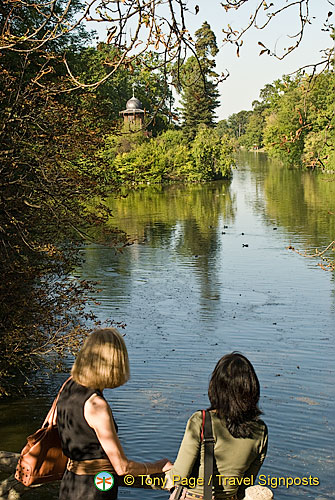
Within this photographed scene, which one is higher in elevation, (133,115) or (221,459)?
(133,115)

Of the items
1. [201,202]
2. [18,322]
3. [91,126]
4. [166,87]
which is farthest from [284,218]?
[166,87]

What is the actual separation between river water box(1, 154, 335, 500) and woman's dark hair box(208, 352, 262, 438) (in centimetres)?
471

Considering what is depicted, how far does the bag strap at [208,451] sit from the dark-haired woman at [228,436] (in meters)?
0.02

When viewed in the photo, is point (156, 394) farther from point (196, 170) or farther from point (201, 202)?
point (196, 170)

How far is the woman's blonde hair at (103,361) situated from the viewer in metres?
2.72

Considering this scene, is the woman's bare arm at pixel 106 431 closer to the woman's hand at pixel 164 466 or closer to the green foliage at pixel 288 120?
the woman's hand at pixel 164 466

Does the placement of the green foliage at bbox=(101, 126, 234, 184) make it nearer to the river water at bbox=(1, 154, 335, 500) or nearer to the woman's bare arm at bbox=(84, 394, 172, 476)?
the river water at bbox=(1, 154, 335, 500)

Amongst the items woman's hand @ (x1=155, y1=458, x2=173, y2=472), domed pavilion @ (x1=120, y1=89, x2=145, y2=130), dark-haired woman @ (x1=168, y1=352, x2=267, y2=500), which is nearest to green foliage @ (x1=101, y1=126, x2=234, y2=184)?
domed pavilion @ (x1=120, y1=89, x2=145, y2=130)

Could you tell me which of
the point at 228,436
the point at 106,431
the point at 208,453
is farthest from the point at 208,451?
the point at 106,431

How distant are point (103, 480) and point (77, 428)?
26 cm

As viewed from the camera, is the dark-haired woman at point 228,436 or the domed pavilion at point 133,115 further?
the domed pavilion at point 133,115

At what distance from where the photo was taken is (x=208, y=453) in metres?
2.68

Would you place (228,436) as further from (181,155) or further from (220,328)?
(181,155)

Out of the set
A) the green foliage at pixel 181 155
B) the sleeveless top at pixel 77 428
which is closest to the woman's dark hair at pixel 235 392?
the sleeveless top at pixel 77 428
